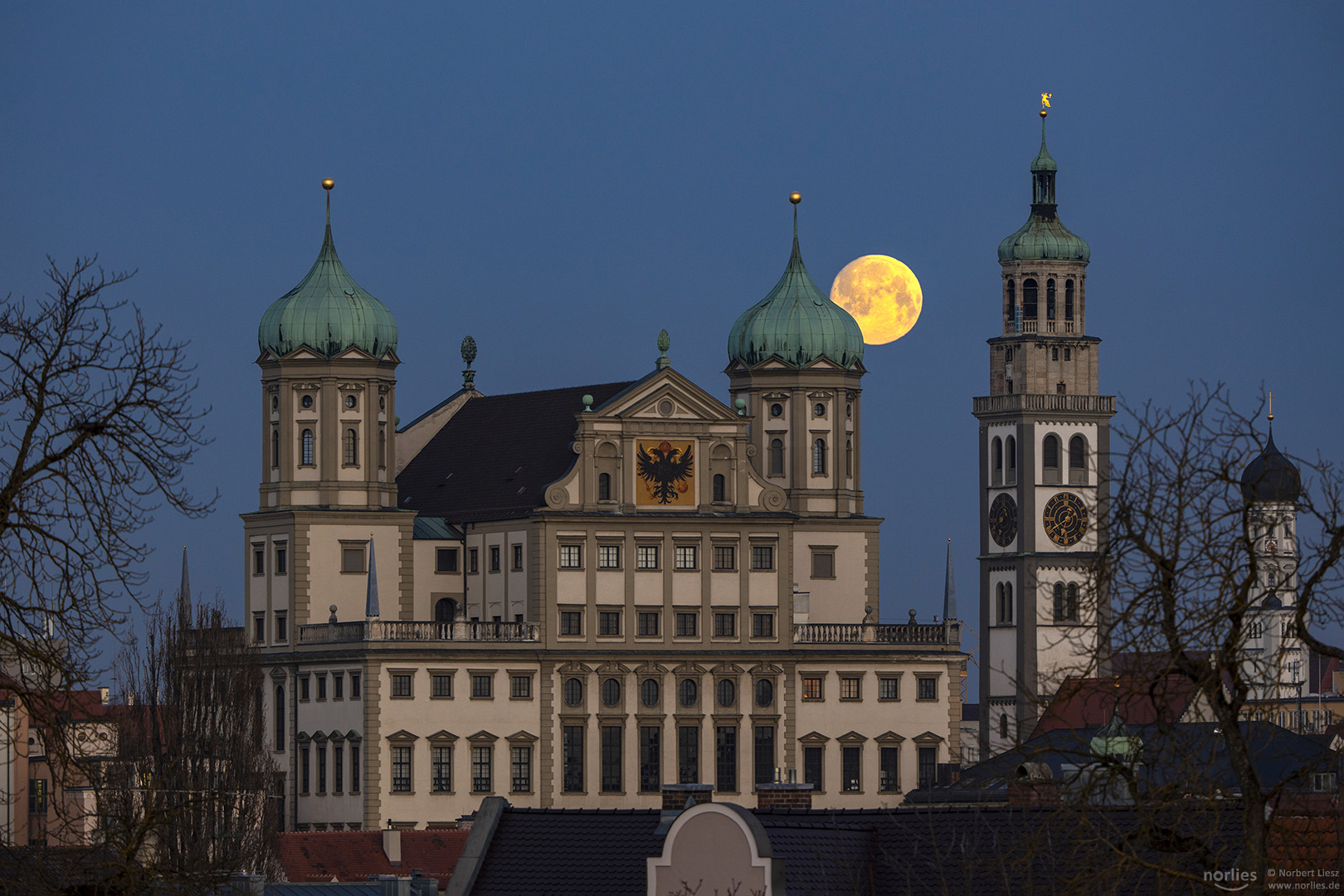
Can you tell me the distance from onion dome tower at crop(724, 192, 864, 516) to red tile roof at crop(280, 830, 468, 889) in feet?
99.1

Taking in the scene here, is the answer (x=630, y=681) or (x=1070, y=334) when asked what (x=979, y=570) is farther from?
(x=630, y=681)

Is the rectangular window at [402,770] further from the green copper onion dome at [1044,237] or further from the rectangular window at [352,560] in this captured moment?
the green copper onion dome at [1044,237]

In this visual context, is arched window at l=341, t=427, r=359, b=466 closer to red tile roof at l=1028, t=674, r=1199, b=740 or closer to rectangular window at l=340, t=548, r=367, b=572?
rectangular window at l=340, t=548, r=367, b=572

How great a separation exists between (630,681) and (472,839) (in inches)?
2924

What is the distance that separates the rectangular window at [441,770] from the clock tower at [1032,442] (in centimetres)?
4410

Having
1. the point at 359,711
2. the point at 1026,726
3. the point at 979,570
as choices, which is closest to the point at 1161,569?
the point at 1026,726

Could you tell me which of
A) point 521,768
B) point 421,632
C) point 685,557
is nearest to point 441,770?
point 521,768

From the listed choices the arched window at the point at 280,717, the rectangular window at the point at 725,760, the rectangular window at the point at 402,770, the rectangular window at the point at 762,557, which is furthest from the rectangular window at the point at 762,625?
the arched window at the point at 280,717

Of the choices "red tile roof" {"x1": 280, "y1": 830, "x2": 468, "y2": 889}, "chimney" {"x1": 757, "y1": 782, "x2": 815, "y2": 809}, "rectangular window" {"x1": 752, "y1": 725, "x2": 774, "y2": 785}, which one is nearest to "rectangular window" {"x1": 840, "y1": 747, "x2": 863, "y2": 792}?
"rectangular window" {"x1": 752, "y1": 725, "x2": 774, "y2": 785}

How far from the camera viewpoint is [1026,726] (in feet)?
84.1

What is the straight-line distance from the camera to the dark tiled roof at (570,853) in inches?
1815

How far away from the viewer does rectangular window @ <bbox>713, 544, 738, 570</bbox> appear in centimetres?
12350

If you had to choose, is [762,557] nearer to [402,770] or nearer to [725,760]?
[725,760]

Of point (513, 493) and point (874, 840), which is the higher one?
point (513, 493)
